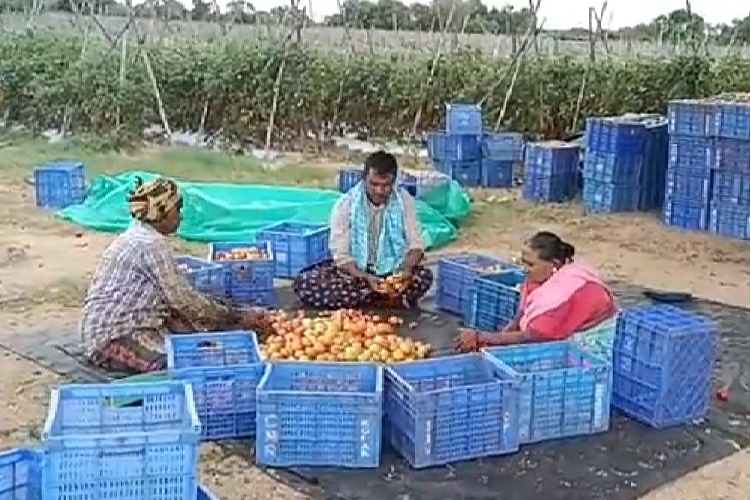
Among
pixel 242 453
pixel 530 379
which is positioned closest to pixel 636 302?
pixel 530 379

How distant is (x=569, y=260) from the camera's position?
16.4ft

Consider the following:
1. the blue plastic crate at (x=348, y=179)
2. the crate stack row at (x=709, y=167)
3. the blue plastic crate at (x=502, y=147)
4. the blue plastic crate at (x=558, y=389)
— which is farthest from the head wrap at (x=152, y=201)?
the blue plastic crate at (x=502, y=147)

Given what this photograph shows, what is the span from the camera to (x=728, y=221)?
964 centimetres

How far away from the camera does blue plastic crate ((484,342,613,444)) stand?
4512mm

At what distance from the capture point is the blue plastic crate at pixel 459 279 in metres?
6.42

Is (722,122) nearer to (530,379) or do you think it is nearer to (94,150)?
(530,379)

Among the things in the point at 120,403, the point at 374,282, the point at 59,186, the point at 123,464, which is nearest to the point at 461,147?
the point at 59,186

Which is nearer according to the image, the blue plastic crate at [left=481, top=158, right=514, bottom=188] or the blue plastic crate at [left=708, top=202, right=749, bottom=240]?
the blue plastic crate at [left=708, top=202, right=749, bottom=240]

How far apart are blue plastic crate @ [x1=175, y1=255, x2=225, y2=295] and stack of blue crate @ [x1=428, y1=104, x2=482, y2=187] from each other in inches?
228

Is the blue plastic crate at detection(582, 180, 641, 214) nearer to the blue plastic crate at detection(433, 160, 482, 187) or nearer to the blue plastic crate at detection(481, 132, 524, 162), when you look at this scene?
the blue plastic crate at detection(481, 132, 524, 162)

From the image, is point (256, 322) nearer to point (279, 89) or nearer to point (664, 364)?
point (664, 364)

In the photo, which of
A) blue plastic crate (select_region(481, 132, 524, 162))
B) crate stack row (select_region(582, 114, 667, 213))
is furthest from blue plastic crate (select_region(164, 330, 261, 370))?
blue plastic crate (select_region(481, 132, 524, 162))

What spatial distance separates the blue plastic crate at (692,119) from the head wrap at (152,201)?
5813 mm

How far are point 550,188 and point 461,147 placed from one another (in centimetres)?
122
